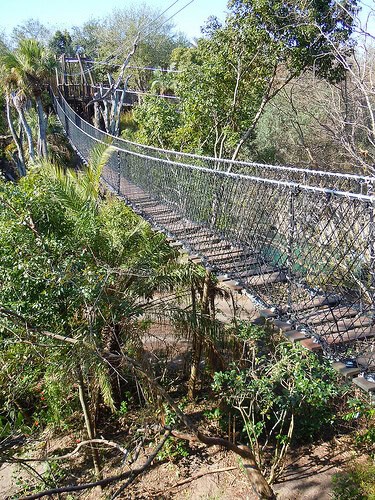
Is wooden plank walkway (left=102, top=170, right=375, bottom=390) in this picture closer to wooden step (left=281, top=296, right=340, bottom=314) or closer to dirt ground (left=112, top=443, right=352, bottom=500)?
wooden step (left=281, top=296, right=340, bottom=314)

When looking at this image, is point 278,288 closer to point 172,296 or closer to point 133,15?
point 172,296

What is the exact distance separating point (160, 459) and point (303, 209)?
4137mm

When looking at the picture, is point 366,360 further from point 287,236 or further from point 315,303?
point 287,236

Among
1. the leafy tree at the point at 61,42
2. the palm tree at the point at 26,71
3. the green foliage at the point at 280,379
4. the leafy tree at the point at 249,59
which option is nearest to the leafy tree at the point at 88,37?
the leafy tree at the point at 61,42

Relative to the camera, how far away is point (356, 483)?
16.2 ft

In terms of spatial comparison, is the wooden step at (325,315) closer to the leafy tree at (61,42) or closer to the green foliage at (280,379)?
the green foliage at (280,379)

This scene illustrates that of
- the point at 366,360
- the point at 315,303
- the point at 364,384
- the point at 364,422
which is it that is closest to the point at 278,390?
the point at 364,422

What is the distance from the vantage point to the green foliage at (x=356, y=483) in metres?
4.74

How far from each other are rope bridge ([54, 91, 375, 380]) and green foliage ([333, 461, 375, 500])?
8.22ft

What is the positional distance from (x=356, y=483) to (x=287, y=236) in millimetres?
3261

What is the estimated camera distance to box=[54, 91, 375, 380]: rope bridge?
271 centimetres

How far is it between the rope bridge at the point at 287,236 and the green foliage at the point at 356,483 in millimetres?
2505

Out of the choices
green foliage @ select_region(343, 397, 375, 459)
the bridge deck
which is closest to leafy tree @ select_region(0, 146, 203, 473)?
the bridge deck

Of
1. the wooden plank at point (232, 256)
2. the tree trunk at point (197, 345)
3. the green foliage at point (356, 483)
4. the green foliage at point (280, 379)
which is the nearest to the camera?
the wooden plank at point (232, 256)
